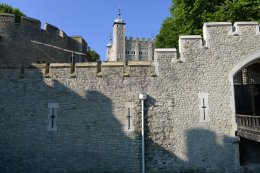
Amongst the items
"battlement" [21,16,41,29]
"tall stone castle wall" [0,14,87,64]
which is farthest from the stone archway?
"battlement" [21,16,41,29]

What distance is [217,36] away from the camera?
10.6 metres

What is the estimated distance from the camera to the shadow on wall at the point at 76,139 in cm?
996

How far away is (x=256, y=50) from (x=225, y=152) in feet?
12.5

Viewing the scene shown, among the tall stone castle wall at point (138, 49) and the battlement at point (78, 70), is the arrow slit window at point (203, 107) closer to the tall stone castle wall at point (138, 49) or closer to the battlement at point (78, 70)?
the battlement at point (78, 70)

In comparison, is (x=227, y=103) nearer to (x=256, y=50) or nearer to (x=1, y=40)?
(x=256, y=50)

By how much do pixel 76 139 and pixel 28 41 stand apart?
6.36 metres

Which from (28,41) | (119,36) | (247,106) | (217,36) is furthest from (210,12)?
(119,36)

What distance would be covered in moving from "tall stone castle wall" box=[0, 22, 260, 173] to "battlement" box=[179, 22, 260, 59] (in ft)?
0.12

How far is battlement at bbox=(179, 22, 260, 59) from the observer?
34.6 feet

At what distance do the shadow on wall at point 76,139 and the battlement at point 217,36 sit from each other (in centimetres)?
244

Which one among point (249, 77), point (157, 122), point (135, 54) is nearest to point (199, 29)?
point (249, 77)

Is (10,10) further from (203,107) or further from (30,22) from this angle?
(203,107)

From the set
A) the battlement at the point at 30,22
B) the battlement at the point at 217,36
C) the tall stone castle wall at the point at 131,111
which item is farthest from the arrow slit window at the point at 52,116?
the battlement at the point at 30,22

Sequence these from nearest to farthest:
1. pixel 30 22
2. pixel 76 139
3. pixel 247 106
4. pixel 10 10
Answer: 1. pixel 76 139
2. pixel 247 106
3. pixel 30 22
4. pixel 10 10
